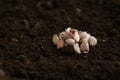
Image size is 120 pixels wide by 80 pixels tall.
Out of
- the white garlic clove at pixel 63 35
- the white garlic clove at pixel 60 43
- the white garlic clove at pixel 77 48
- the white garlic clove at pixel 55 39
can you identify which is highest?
the white garlic clove at pixel 63 35

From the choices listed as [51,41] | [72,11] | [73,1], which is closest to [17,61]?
[51,41]

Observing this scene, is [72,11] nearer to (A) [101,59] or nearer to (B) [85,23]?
(B) [85,23]

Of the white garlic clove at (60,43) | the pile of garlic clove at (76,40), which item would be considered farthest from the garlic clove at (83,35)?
the white garlic clove at (60,43)

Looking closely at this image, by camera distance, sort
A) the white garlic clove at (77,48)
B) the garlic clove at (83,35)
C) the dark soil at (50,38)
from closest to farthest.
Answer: the dark soil at (50,38) → the white garlic clove at (77,48) → the garlic clove at (83,35)

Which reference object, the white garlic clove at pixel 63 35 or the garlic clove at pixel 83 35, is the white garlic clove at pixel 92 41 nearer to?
the garlic clove at pixel 83 35

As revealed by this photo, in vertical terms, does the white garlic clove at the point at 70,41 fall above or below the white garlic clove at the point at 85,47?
above

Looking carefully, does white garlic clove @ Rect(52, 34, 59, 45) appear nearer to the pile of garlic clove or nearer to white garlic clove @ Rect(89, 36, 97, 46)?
the pile of garlic clove
